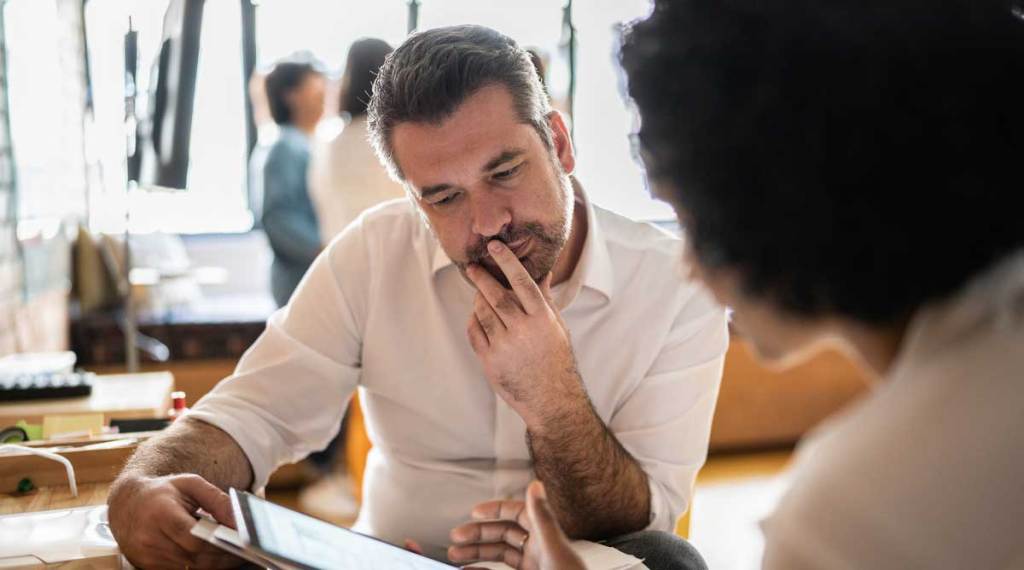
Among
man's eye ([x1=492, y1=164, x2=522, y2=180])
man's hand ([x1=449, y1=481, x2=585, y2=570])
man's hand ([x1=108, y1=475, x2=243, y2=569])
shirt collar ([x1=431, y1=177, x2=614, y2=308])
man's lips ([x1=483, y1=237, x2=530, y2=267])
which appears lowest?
man's hand ([x1=449, y1=481, x2=585, y2=570])

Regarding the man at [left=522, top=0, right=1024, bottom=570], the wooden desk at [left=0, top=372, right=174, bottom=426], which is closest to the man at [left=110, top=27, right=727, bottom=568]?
the wooden desk at [left=0, top=372, right=174, bottom=426]

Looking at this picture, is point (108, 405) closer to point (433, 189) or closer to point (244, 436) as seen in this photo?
point (244, 436)

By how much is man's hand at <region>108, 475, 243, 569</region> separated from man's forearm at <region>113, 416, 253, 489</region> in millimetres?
85

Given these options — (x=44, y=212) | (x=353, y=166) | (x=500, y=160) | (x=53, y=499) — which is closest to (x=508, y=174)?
(x=500, y=160)

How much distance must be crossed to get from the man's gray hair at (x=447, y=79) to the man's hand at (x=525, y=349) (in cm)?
20

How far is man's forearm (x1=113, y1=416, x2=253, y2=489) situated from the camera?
49.0 inches

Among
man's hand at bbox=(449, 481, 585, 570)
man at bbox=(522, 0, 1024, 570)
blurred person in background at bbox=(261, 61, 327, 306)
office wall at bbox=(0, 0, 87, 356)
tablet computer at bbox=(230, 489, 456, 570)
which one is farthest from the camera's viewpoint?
blurred person in background at bbox=(261, 61, 327, 306)

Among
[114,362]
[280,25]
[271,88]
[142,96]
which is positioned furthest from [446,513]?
[280,25]

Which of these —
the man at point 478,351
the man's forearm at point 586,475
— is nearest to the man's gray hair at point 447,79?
the man at point 478,351

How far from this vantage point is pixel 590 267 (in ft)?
4.73

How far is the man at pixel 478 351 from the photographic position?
4.21 ft

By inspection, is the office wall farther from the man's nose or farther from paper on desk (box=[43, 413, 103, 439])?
the man's nose

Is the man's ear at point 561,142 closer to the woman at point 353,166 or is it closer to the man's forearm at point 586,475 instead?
the man's forearm at point 586,475

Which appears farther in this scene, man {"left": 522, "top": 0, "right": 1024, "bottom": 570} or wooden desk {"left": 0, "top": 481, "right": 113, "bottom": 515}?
wooden desk {"left": 0, "top": 481, "right": 113, "bottom": 515}
